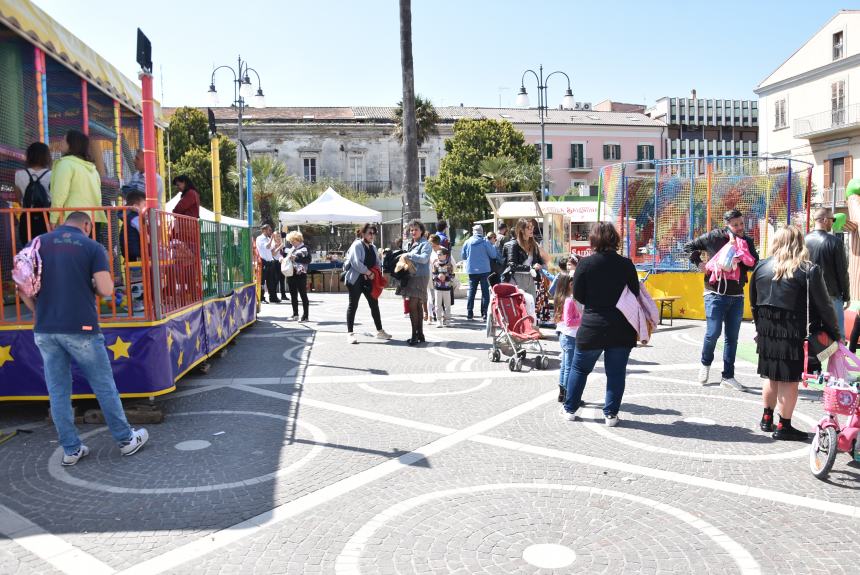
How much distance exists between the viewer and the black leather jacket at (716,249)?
6.88 m

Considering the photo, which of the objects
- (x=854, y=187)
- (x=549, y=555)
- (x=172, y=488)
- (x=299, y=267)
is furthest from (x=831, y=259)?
(x=299, y=267)

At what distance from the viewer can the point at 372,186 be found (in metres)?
47.4

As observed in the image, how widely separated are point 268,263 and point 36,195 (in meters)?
10.2

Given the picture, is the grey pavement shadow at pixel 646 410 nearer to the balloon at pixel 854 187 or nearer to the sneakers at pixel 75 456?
the balloon at pixel 854 187

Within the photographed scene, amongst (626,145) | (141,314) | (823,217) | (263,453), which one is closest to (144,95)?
(141,314)

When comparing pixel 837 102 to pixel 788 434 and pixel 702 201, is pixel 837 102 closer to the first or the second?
pixel 702 201

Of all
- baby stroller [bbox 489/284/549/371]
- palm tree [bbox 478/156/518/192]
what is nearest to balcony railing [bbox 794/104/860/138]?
palm tree [bbox 478/156/518/192]

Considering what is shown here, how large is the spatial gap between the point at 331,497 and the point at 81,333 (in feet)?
6.81

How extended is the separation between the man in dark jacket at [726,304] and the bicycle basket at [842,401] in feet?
7.90

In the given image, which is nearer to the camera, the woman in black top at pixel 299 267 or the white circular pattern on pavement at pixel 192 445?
the white circular pattern on pavement at pixel 192 445

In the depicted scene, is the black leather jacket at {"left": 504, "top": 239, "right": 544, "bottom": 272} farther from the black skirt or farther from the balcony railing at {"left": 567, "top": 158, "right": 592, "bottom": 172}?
the balcony railing at {"left": 567, "top": 158, "right": 592, "bottom": 172}

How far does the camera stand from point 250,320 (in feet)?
38.5

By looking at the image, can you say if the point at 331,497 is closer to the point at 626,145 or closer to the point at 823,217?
the point at 823,217

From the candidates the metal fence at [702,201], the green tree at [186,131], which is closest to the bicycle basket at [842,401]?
the metal fence at [702,201]
